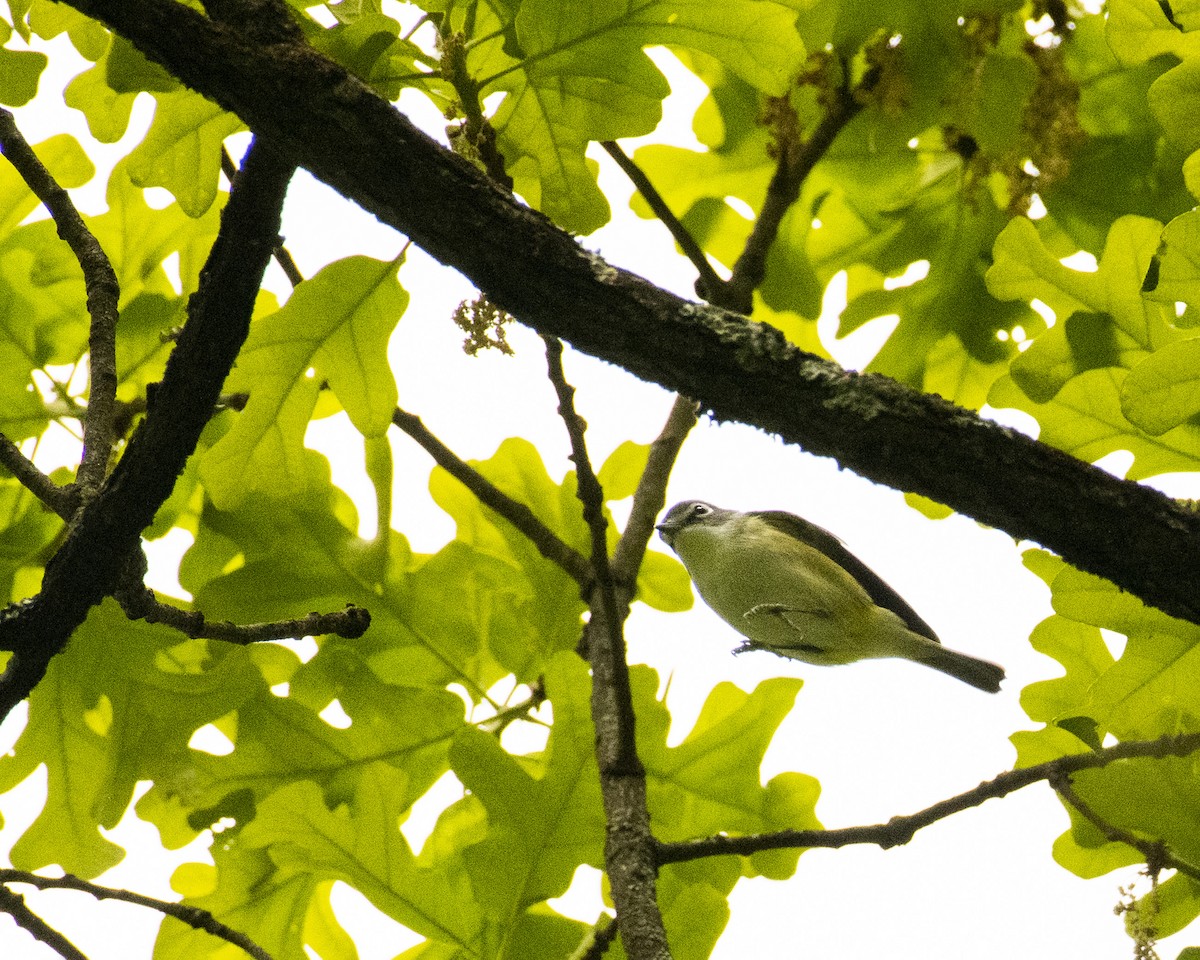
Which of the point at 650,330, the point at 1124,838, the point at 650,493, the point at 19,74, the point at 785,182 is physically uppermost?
the point at 785,182

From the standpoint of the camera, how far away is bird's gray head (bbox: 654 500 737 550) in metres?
3.02

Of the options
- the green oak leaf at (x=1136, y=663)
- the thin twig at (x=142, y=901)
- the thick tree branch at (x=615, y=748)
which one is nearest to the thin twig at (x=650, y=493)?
the thick tree branch at (x=615, y=748)

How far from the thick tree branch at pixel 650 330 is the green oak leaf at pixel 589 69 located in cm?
58

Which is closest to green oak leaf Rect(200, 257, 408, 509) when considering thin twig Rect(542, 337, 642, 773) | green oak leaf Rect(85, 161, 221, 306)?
thin twig Rect(542, 337, 642, 773)

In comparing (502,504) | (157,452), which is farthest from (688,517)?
(157,452)

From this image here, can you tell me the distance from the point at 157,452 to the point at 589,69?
0.92 metres

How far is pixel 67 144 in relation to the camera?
2.64 m

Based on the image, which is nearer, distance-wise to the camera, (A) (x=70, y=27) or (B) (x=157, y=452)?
(B) (x=157, y=452)

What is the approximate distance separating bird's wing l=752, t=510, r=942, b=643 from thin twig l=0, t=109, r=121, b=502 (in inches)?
71.4

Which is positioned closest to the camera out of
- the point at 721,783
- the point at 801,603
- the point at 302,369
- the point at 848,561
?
the point at 302,369

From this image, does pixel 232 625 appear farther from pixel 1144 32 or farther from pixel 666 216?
pixel 1144 32

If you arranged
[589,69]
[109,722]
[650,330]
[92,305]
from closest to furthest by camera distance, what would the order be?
[650,330]
[92,305]
[589,69]
[109,722]

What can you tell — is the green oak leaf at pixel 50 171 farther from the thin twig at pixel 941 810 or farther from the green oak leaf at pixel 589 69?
the thin twig at pixel 941 810

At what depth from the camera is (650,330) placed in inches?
57.2
